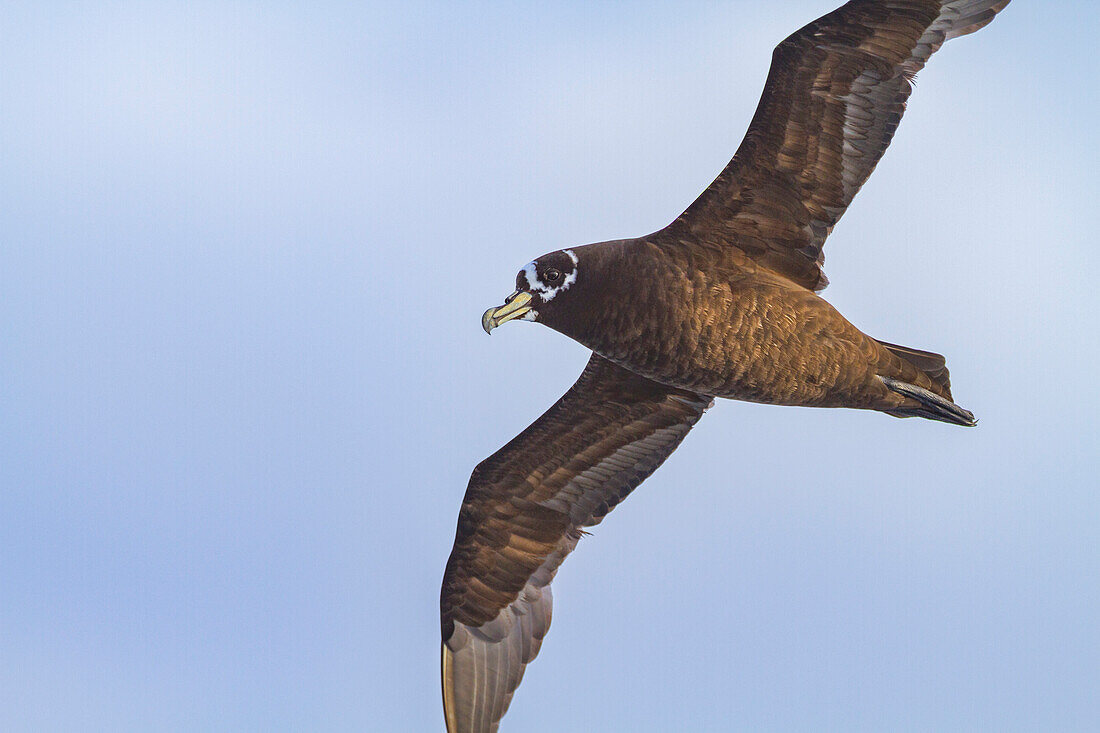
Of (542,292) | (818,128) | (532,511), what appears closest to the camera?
(542,292)

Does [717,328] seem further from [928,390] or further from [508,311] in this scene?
[928,390]

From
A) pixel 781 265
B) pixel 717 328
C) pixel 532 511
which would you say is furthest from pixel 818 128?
pixel 532 511

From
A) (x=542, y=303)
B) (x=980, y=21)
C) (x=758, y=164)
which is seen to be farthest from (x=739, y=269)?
(x=980, y=21)

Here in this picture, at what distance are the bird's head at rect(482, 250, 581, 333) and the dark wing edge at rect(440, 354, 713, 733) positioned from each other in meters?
1.72

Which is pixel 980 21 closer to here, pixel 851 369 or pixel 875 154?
pixel 875 154

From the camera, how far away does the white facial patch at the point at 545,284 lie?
1158cm

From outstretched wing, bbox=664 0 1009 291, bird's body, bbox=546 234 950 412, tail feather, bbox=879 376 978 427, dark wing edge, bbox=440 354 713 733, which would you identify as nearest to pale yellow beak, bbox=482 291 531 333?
bird's body, bbox=546 234 950 412

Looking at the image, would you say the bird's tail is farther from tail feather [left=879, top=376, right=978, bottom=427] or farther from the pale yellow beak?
the pale yellow beak

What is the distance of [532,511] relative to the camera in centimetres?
1354

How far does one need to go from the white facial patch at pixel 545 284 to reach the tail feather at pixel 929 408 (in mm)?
2914

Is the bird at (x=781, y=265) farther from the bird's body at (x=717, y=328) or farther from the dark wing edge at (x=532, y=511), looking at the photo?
the dark wing edge at (x=532, y=511)

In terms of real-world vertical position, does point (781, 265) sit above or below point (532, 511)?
above

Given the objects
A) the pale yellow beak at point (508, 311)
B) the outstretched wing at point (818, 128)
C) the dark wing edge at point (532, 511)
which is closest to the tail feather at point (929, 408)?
the outstretched wing at point (818, 128)

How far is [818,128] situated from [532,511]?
15.3 feet
